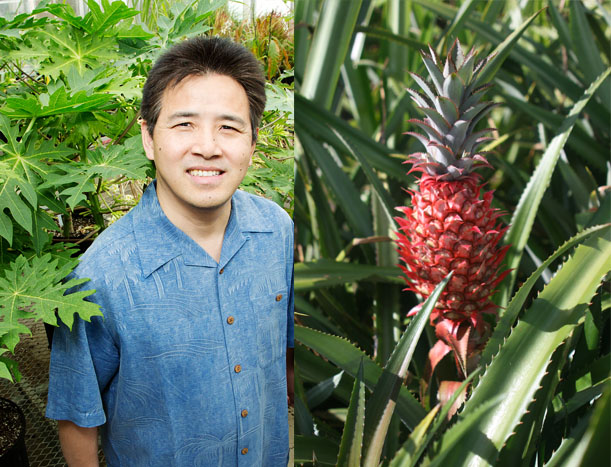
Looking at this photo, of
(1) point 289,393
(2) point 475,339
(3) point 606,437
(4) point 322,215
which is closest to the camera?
(3) point 606,437

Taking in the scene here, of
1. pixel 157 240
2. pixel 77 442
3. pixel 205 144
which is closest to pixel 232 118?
pixel 205 144

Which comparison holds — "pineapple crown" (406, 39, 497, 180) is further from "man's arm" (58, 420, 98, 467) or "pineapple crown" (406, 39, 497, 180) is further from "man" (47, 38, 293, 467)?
"man's arm" (58, 420, 98, 467)

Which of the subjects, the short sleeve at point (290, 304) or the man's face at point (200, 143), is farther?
the short sleeve at point (290, 304)

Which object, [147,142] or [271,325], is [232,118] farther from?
[271,325]

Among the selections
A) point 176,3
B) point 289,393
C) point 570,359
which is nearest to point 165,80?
point 176,3

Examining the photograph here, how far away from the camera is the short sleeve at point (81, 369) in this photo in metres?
0.50

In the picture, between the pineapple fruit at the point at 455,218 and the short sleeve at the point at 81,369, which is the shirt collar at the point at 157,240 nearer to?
the short sleeve at the point at 81,369

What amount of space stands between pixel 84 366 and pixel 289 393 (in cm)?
24

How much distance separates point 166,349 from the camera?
51 centimetres

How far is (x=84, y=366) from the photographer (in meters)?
0.50

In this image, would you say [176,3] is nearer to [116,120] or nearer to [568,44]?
[116,120]

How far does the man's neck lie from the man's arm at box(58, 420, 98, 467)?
0.23m

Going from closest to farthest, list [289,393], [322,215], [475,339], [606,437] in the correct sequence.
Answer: [606,437] → [475,339] → [289,393] → [322,215]

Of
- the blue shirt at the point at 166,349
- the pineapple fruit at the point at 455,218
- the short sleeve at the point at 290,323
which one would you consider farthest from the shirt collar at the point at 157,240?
the pineapple fruit at the point at 455,218
